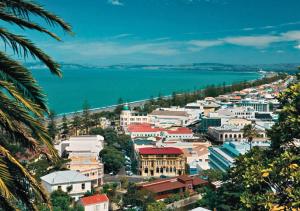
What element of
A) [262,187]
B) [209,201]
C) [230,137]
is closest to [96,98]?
[230,137]

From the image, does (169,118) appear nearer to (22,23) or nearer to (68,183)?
(68,183)

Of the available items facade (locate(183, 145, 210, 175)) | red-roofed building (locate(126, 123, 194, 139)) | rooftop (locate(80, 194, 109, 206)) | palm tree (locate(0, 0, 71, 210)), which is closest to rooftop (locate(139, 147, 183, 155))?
facade (locate(183, 145, 210, 175))

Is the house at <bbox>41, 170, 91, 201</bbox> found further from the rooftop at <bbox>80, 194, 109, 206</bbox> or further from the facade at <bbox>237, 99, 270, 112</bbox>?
the facade at <bbox>237, 99, 270, 112</bbox>

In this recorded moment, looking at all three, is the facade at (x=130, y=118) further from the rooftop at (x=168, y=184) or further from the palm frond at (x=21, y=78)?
the palm frond at (x=21, y=78)

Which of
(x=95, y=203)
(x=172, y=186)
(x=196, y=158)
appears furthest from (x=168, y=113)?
(x=95, y=203)

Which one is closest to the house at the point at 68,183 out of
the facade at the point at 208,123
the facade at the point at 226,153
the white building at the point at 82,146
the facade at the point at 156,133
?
the white building at the point at 82,146
